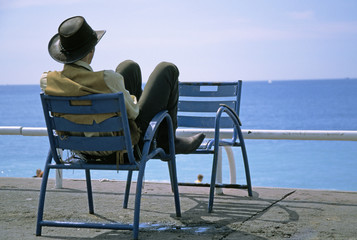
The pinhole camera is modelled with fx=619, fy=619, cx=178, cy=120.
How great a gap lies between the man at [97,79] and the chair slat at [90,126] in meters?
0.03

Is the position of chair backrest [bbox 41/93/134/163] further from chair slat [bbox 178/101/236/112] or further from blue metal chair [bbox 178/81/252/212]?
chair slat [bbox 178/101/236/112]

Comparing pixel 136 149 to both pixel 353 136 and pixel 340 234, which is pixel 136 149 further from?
pixel 353 136

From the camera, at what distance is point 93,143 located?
3.91 m

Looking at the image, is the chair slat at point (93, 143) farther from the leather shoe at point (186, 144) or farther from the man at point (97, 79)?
the leather shoe at point (186, 144)

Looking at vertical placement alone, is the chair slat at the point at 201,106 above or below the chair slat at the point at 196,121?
above

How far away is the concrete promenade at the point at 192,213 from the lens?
4.08 meters

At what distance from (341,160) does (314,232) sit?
38574 millimetres

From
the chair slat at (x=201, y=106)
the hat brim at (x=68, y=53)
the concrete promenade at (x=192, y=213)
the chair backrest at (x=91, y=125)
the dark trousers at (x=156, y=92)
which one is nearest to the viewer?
the chair backrest at (x=91, y=125)

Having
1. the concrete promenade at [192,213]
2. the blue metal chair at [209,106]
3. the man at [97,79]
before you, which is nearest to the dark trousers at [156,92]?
the man at [97,79]

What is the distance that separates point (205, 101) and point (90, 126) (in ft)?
6.40

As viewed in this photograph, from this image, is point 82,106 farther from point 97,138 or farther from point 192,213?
point 192,213

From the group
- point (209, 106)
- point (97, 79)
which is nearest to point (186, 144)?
point (209, 106)

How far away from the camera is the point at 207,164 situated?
36.3 m

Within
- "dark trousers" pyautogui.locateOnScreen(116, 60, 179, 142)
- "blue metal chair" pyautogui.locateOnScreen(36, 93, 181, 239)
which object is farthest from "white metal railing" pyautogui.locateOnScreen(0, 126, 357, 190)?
"blue metal chair" pyautogui.locateOnScreen(36, 93, 181, 239)
